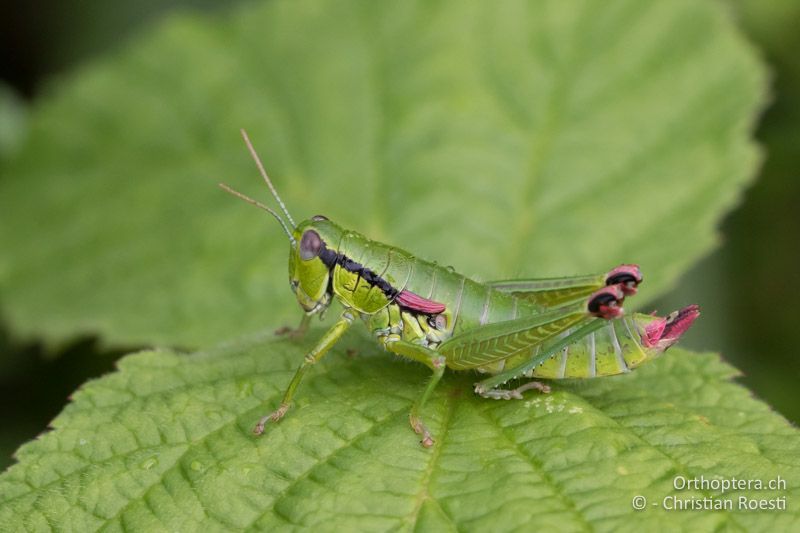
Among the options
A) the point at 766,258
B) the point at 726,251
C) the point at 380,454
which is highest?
the point at 766,258

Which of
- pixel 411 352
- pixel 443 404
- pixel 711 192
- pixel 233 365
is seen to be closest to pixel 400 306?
pixel 411 352

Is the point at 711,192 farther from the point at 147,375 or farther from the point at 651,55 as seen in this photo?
the point at 147,375

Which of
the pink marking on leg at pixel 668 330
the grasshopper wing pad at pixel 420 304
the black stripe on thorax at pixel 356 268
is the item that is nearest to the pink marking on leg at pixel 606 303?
the pink marking on leg at pixel 668 330

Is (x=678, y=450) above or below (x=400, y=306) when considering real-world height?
below

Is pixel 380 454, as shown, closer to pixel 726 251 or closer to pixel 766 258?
pixel 726 251

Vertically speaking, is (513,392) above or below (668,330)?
below

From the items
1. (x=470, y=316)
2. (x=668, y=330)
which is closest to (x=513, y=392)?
(x=470, y=316)

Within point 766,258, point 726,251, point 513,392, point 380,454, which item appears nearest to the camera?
point 380,454
